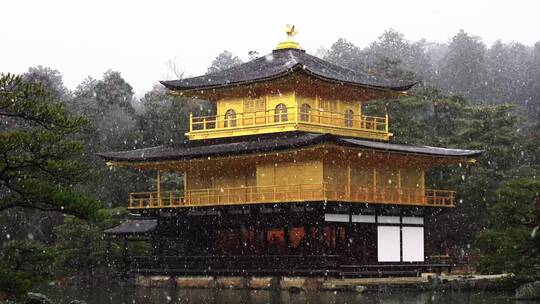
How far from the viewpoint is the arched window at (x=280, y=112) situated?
43.2m

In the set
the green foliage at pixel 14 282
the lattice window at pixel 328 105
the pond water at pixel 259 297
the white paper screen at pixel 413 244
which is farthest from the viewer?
the lattice window at pixel 328 105

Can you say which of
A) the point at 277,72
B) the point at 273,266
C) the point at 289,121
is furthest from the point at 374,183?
the point at 277,72

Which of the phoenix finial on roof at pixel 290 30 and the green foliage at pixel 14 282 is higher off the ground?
the phoenix finial on roof at pixel 290 30

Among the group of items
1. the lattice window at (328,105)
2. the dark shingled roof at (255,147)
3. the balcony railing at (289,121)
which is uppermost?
the lattice window at (328,105)

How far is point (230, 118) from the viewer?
148ft

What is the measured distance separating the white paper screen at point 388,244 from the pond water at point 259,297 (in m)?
5.30

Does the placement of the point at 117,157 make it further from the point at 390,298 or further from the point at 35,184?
the point at 35,184

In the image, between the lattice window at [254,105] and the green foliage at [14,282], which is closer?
the green foliage at [14,282]

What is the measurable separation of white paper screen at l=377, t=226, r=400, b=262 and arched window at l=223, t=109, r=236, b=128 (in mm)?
8923

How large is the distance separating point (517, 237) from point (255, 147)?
12.3 meters

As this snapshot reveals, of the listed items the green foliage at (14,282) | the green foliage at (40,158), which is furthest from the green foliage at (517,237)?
the green foliage at (14,282)

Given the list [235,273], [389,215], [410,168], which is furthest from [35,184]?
[410,168]

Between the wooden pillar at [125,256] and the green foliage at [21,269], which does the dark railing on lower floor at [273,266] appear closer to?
the wooden pillar at [125,256]

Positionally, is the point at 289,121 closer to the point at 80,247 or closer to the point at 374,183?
the point at 374,183
